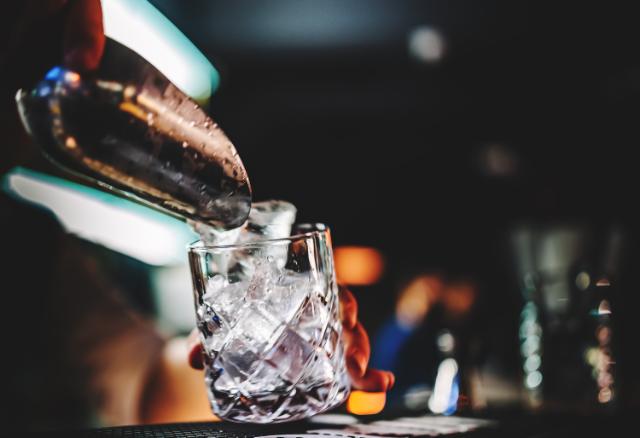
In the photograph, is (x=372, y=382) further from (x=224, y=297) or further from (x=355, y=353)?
(x=224, y=297)

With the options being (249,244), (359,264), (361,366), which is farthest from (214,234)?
(359,264)

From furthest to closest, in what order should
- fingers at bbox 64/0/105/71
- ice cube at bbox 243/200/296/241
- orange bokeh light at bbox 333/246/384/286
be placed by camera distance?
orange bokeh light at bbox 333/246/384/286 → ice cube at bbox 243/200/296/241 → fingers at bbox 64/0/105/71

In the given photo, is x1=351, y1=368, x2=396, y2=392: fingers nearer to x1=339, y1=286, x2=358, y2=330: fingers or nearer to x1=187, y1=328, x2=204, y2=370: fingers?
x1=339, y1=286, x2=358, y2=330: fingers

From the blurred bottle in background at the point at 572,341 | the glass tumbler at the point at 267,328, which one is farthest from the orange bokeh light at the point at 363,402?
the blurred bottle in background at the point at 572,341

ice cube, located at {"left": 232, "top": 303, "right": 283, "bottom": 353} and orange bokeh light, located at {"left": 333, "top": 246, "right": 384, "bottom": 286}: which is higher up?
orange bokeh light, located at {"left": 333, "top": 246, "right": 384, "bottom": 286}

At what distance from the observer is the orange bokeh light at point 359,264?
20.5 ft

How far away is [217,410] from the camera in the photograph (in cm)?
78

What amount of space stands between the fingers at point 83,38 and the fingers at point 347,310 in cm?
51

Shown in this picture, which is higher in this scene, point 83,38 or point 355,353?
point 83,38

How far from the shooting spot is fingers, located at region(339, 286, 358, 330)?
0.93 meters

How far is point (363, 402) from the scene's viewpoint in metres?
1.02

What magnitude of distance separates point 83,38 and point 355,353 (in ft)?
1.88

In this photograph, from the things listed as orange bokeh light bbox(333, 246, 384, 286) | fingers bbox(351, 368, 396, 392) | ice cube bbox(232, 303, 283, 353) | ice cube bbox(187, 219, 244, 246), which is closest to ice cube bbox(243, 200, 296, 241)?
ice cube bbox(187, 219, 244, 246)

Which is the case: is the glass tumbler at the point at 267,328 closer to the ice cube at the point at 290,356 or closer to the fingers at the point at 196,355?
the ice cube at the point at 290,356
